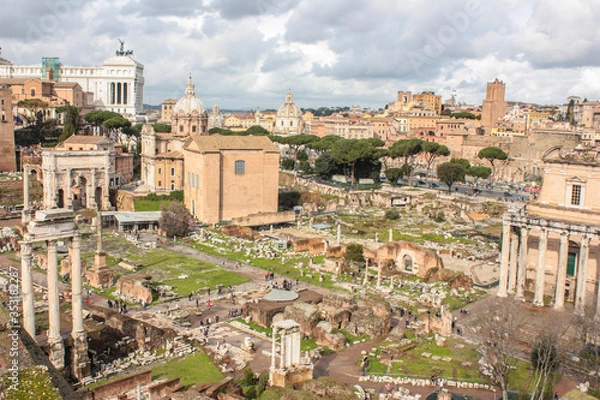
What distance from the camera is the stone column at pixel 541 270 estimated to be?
2822cm

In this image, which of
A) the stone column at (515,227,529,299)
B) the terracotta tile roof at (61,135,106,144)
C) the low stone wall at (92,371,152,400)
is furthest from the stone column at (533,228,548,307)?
the terracotta tile roof at (61,135,106,144)

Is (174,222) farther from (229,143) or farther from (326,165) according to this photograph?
(326,165)

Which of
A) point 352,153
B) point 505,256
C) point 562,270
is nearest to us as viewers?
point 562,270

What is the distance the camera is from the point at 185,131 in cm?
7112

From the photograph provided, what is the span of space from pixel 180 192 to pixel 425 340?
38.1 meters

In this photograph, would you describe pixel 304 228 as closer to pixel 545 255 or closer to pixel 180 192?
pixel 180 192

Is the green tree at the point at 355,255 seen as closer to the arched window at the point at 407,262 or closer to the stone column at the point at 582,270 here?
the arched window at the point at 407,262

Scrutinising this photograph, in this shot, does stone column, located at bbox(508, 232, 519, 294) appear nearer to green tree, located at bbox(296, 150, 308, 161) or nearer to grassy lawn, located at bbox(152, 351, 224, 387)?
grassy lawn, located at bbox(152, 351, 224, 387)

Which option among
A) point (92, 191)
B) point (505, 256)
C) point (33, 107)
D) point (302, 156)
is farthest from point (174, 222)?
point (302, 156)

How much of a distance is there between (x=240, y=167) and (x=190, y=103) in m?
21.1

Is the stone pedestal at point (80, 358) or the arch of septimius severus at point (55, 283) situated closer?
the arch of septimius severus at point (55, 283)

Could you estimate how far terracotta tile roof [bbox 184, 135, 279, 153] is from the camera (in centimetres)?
5294

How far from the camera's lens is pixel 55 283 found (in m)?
21.3

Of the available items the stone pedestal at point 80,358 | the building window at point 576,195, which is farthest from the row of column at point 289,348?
the building window at point 576,195
